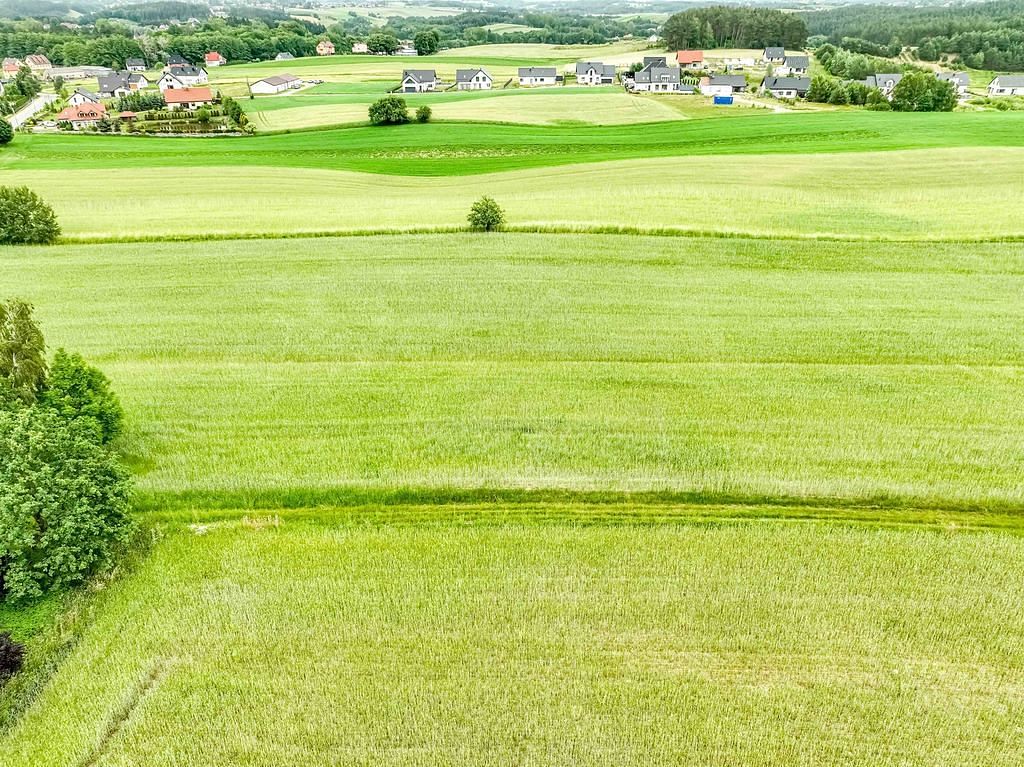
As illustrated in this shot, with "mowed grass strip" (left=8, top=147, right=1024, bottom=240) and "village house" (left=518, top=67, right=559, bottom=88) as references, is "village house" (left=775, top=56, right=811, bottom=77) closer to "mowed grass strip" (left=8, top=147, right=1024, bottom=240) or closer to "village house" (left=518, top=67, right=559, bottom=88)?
"village house" (left=518, top=67, right=559, bottom=88)

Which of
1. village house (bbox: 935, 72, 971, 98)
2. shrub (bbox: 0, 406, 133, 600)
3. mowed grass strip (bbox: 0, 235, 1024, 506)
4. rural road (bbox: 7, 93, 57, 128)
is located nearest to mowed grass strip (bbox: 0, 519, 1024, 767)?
shrub (bbox: 0, 406, 133, 600)

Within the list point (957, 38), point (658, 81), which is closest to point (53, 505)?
point (658, 81)

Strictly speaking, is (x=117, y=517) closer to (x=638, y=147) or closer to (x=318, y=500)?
(x=318, y=500)

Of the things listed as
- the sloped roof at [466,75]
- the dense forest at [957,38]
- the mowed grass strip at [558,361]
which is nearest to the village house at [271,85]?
the sloped roof at [466,75]

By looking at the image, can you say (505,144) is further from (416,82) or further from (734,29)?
(734,29)

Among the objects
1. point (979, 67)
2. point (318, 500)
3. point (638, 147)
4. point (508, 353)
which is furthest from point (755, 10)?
point (318, 500)
